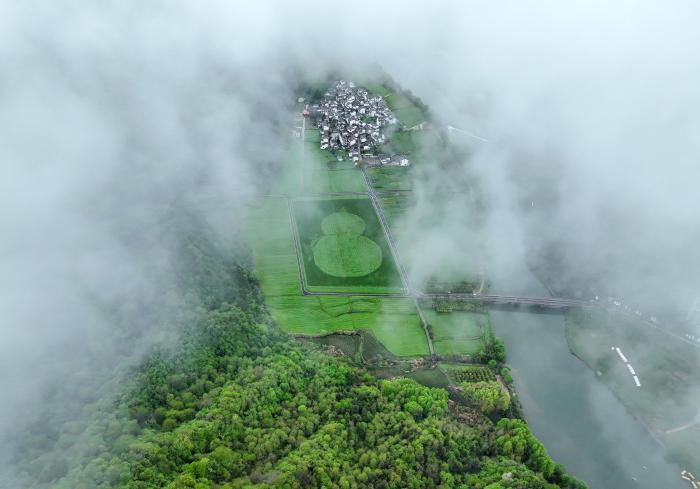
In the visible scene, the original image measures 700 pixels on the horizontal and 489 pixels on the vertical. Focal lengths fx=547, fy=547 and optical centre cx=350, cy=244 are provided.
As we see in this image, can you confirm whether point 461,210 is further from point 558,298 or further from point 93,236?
point 93,236

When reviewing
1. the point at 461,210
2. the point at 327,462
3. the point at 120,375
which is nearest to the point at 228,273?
the point at 120,375

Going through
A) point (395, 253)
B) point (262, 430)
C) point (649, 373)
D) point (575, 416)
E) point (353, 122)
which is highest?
point (353, 122)

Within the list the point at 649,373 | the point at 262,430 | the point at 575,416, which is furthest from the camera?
the point at 649,373

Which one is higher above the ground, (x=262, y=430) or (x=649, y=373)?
(x=262, y=430)

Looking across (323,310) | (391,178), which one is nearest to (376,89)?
(391,178)

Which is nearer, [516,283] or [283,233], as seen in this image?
[516,283]

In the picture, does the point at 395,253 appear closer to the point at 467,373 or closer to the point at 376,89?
the point at 467,373

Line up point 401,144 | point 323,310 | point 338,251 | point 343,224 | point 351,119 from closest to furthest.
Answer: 1. point 323,310
2. point 338,251
3. point 343,224
4. point 401,144
5. point 351,119

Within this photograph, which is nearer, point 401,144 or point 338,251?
point 338,251
